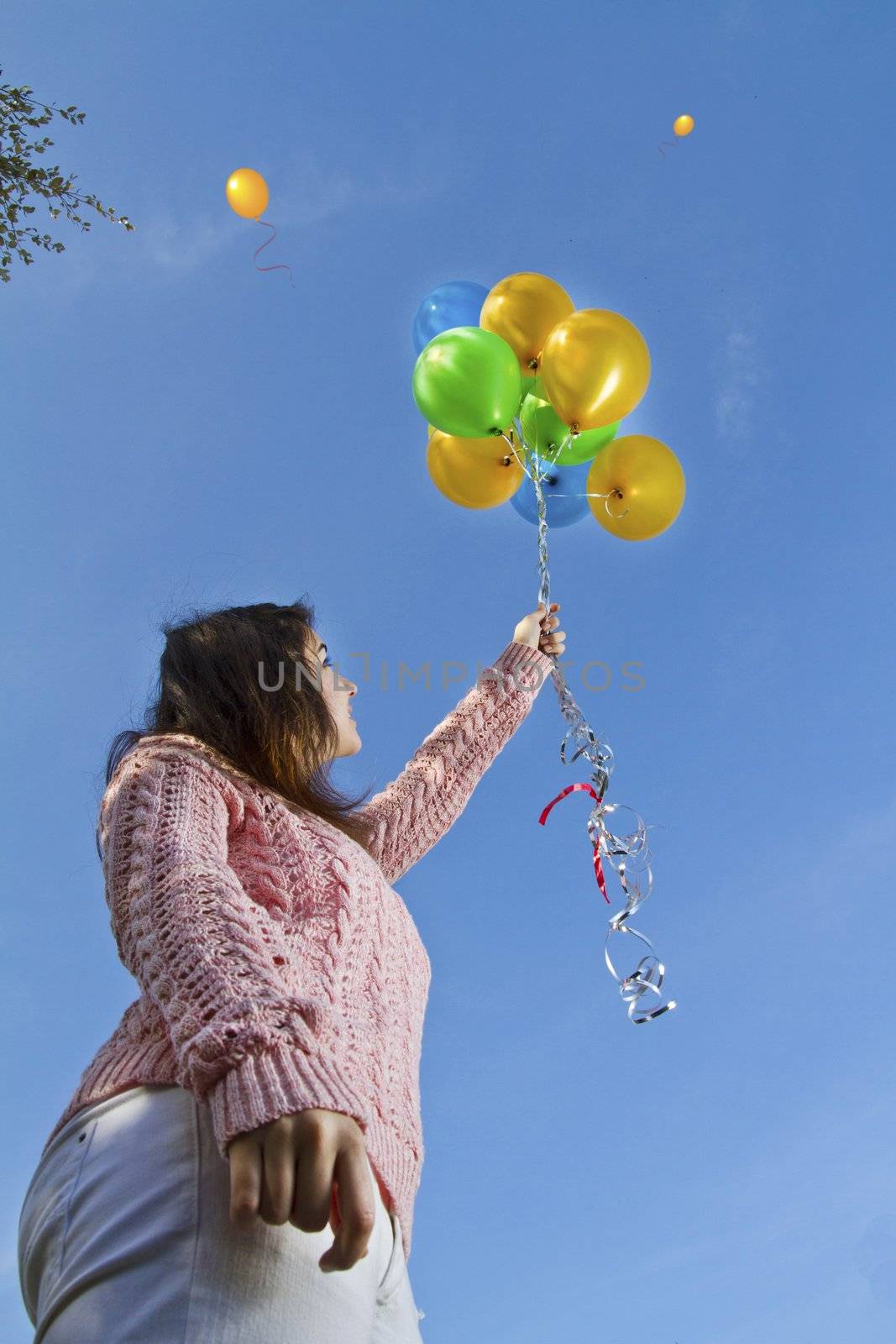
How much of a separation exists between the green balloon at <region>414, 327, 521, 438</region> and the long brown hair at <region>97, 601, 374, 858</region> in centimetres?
82

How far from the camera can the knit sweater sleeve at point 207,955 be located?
3.18 ft

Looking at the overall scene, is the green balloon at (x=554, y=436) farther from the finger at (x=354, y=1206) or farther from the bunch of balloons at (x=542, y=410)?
the finger at (x=354, y=1206)

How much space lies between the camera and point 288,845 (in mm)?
1503

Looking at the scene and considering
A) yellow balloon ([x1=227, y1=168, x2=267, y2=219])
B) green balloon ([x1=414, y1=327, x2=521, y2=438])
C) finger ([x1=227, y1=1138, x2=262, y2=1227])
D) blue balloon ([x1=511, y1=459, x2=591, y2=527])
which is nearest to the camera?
finger ([x1=227, y1=1138, x2=262, y2=1227])

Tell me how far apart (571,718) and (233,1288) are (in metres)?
1.70

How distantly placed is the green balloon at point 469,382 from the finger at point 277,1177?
6.33 ft

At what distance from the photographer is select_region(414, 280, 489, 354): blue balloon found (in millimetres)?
3043

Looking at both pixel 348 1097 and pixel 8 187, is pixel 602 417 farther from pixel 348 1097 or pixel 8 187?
pixel 348 1097

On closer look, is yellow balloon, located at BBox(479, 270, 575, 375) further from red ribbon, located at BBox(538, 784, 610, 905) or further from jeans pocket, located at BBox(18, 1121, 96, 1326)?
jeans pocket, located at BBox(18, 1121, 96, 1326)

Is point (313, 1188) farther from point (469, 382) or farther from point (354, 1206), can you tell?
point (469, 382)

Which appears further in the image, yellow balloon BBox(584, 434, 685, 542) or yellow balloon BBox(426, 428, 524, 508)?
yellow balloon BBox(426, 428, 524, 508)

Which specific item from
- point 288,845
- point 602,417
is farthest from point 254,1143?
point 602,417

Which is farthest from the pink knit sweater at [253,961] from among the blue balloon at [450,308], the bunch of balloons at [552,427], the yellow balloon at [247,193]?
the yellow balloon at [247,193]

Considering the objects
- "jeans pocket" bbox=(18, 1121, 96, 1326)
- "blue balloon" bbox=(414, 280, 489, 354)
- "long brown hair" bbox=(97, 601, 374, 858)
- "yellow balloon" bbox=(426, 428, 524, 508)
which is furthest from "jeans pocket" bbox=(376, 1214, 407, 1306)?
"blue balloon" bbox=(414, 280, 489, 354)
